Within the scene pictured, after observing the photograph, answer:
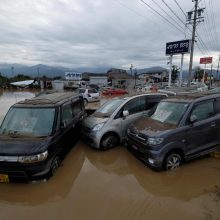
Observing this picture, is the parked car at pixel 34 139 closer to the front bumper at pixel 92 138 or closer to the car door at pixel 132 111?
the front bumper at pixel 92 138

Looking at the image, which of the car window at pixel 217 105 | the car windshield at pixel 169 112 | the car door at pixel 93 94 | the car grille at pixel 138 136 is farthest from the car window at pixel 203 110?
the car door at pixel 93 94

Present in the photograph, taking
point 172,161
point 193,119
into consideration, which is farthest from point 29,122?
point 193,119

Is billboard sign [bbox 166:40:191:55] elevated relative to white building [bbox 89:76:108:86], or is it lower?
elevated

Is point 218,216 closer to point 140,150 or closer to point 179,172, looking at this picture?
point 179,172

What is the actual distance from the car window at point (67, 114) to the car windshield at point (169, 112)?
2.54 meters

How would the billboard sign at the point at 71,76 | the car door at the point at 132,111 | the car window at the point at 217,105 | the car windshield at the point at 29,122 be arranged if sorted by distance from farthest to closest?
the billboard sign at the point at 71,76 < the car door at the point at 132,111 < the car window at the point at 217,105 < the car windshield at the point at 29,122

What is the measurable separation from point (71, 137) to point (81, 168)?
3.91ft

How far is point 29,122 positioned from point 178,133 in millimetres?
3713

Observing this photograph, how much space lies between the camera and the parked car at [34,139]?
4.14 m

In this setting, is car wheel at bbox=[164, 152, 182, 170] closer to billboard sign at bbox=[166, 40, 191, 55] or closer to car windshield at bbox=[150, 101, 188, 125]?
car windshield at bbox=[150, 101, 188, 125]

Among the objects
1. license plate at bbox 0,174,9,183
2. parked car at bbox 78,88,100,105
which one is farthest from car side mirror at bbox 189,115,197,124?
parked car at bbox 78,88,100,105

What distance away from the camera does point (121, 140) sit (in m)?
6.74

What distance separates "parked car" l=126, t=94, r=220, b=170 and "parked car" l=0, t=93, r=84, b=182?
1975 millimetres

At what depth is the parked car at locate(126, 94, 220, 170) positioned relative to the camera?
4691 mm
